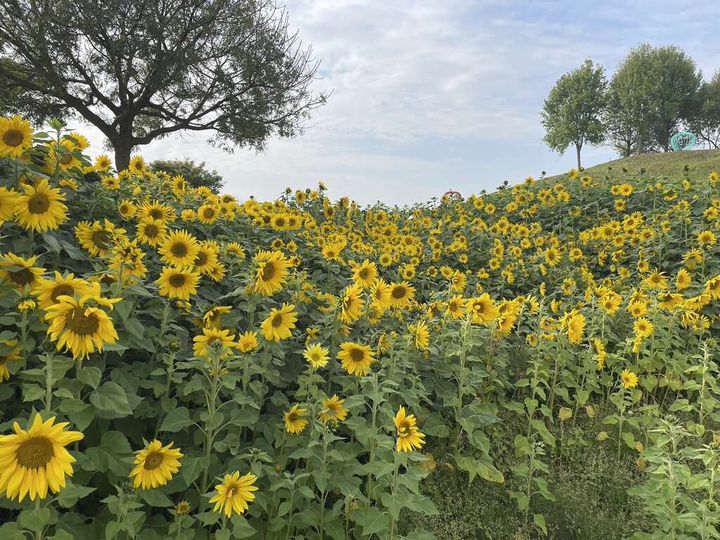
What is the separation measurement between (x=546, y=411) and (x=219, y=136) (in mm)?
21128

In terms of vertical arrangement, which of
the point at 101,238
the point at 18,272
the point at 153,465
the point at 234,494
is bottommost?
the point at 234,494

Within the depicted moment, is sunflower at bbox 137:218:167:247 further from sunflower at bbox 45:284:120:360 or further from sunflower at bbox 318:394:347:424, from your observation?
sunflower at bbox 318:394:347:424

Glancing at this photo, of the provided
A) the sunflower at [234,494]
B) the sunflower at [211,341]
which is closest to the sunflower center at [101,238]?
the sunflower at [211,341]

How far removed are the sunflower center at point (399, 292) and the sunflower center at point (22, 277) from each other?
7.14ft

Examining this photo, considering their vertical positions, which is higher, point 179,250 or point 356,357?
point 179,250

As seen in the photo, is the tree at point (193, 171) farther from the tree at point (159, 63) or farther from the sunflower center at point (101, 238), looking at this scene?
the sunflower center at point (101, 238)

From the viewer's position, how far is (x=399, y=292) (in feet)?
11.6

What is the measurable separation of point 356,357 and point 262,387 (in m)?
0.56

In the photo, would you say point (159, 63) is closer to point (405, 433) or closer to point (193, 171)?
point (193, 171)

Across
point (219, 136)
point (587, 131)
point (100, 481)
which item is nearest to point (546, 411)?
point (100, 481)

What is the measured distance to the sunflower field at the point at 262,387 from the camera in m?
2.07

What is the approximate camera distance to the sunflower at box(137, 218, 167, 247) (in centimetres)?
330

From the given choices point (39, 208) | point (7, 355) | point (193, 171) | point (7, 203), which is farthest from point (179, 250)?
point (193, 171)

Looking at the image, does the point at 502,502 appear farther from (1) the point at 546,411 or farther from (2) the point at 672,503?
(2) the point at 672,503
